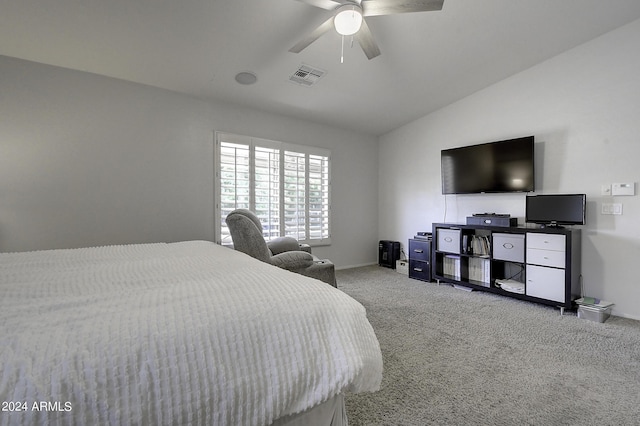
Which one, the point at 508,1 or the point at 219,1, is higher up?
the point at 508,1

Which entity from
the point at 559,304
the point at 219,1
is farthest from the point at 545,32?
the point at 219,1

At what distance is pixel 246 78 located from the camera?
332 cm

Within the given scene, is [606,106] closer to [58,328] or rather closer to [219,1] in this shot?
[219,1]

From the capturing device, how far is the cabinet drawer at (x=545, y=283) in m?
2.89

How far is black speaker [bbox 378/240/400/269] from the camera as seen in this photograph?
Result: 4977 millimetres

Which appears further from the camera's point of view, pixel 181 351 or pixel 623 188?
pixel 623 188

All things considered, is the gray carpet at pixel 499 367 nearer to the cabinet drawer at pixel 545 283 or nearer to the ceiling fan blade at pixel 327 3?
the cabinet drawer at pixel 545 283

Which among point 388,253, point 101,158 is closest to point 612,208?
point 388,253

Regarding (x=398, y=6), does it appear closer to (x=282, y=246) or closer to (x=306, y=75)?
(x=306, y=75)

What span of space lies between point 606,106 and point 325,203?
141 inches

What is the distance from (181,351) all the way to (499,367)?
2.09 metres

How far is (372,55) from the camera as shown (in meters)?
2.60

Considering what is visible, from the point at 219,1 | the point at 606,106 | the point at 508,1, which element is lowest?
the point at 606,106

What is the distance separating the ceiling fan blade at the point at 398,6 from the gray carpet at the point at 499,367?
252 centimetres
